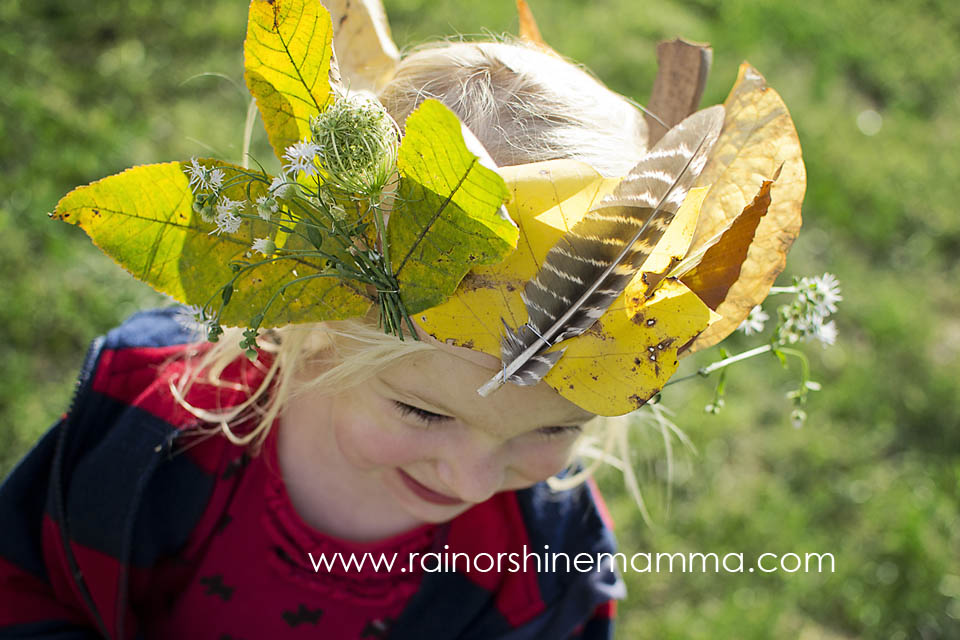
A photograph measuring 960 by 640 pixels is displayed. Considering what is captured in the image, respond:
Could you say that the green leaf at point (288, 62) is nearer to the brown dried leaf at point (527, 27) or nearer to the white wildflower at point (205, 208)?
the white wildflower at point (205, 208)

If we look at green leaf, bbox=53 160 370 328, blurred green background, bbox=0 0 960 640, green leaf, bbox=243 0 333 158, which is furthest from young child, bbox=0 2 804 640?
blurred green background, bbox=0 0 960 640

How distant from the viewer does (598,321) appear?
1253mm

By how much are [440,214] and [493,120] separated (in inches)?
12.0

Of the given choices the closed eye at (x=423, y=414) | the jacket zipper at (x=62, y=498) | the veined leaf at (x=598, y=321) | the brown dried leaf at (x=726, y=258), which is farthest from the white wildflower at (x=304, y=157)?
the jacket zipper at (x=62, y=498)

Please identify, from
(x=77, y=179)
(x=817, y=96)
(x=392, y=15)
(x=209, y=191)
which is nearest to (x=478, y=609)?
(x=209, y=191)

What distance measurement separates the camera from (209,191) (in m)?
1.29

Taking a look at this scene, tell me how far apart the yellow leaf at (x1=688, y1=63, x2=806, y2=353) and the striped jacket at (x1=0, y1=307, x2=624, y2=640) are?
887 millimetres

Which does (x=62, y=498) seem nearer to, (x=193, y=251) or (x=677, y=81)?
(x=193, y=251)

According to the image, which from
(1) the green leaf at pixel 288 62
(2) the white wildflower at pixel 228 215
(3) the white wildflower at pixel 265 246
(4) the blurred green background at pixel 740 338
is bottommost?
(4) the blurred green background at pixel 740 338

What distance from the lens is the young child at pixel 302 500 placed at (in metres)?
1.52

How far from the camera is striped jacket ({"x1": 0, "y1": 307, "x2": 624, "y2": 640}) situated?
69.1 inches

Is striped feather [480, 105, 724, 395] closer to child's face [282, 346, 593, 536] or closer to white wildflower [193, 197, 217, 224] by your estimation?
child's face [282, 346, 593, 536]

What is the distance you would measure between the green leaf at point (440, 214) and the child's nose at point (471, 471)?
0.30 metres

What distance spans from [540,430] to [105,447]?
2.99 ft
